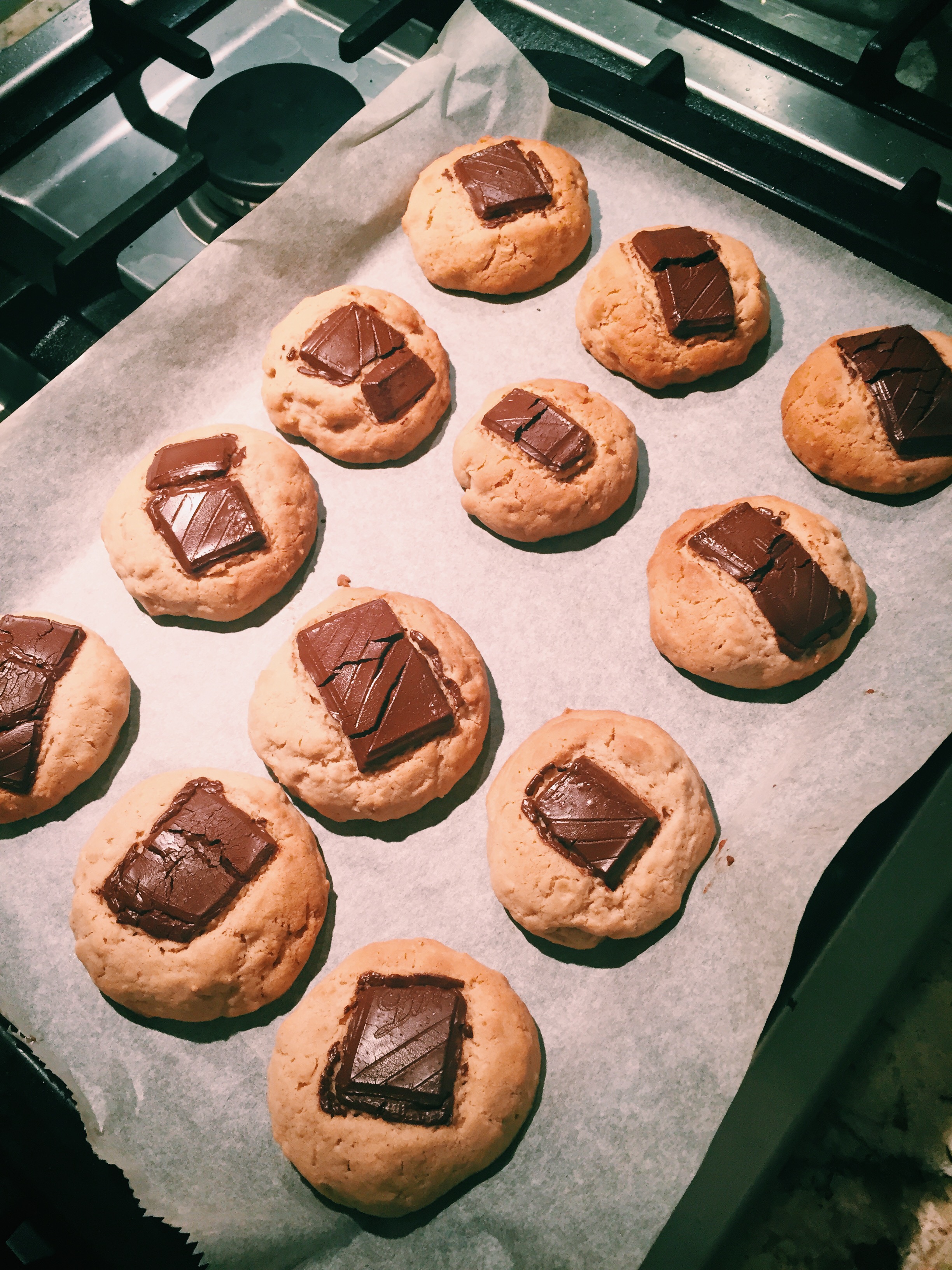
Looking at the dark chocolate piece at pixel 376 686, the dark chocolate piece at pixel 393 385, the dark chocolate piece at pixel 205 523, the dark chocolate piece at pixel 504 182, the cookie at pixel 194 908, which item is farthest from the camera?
the dark chocolate piece at pixel 504 182

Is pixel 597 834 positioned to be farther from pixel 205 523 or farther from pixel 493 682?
pixel 205 523

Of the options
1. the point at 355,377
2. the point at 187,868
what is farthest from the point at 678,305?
the point at 187,868

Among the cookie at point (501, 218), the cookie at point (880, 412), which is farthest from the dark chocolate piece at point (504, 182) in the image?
the cookie at point (880, 412)

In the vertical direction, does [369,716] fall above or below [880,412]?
below

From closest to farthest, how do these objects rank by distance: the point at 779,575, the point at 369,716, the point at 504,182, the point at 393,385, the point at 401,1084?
the point at 401,1084, the point at 369,716, the point at 779,575, the point at 393,385, the point at 504,182

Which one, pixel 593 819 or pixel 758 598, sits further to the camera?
pixel 758 598

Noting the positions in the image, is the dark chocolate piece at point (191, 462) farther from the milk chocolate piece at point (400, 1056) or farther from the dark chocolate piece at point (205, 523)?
the milk chocolate piece at point (400, 1056)
